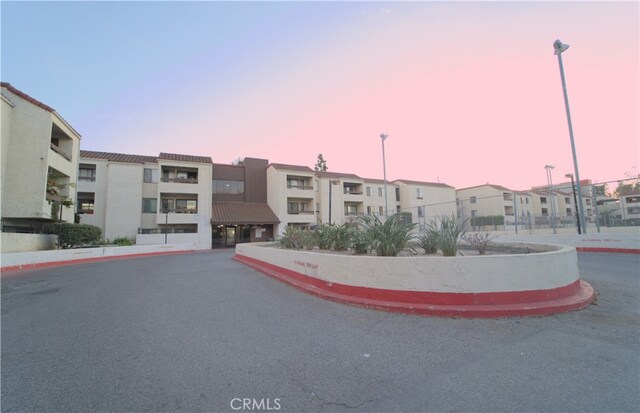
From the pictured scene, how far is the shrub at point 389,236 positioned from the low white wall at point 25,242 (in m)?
17.9

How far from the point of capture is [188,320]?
4930 mm

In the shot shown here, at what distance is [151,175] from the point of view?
3169cm

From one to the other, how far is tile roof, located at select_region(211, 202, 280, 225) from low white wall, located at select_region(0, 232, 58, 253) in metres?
14.6

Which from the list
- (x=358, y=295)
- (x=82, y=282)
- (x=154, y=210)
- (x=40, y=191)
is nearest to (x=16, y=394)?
(x=358, y=295)

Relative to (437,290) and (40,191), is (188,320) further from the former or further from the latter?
(40,191)

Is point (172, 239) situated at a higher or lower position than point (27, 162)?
lower

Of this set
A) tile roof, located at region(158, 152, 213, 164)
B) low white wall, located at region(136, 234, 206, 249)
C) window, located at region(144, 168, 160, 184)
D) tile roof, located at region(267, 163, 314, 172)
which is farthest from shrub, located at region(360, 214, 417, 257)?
window, located at region(144, 168, 160, 184)

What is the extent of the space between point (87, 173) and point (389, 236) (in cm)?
3577

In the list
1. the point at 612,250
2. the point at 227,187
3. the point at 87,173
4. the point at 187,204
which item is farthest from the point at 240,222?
the point at 612,250

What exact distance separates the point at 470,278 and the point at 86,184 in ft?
121

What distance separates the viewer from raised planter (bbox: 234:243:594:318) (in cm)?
466

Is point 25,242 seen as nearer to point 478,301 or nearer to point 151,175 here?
point 151,175

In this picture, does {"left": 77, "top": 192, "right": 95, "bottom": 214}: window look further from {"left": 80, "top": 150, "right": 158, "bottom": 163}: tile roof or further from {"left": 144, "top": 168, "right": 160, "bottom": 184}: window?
{"left": 144, "top": 168, "right": 160, "bottom": 184}: window

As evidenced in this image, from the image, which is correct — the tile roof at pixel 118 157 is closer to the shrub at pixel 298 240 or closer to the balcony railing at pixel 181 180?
the balcony railing at pixel 181 180
